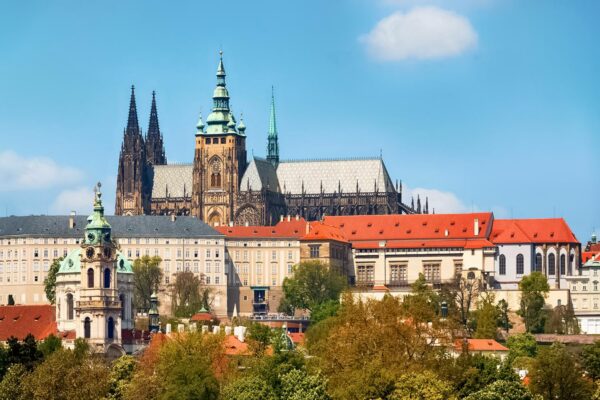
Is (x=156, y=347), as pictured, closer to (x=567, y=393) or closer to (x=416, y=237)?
(x=567, y=393)

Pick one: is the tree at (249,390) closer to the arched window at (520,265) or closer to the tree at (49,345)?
the tree at (49,345)

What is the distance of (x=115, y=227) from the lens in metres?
197

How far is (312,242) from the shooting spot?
195250 mm

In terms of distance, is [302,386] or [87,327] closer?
[302,386]

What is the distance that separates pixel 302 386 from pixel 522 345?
48.7 meters

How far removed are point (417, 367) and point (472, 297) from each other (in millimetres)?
75918

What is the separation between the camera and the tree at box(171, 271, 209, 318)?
182m

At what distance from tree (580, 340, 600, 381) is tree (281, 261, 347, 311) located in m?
61.2

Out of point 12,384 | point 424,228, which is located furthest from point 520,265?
point 12,384

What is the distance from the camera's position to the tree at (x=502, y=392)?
98125mm

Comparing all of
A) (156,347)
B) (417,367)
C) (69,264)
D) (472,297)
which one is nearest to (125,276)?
(69,264)

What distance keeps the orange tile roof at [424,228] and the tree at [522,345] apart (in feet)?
130

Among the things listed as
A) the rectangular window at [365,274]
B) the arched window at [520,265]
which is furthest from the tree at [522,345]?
the rectangular window at [365,274]

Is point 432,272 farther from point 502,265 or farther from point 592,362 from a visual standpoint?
point 592,362
